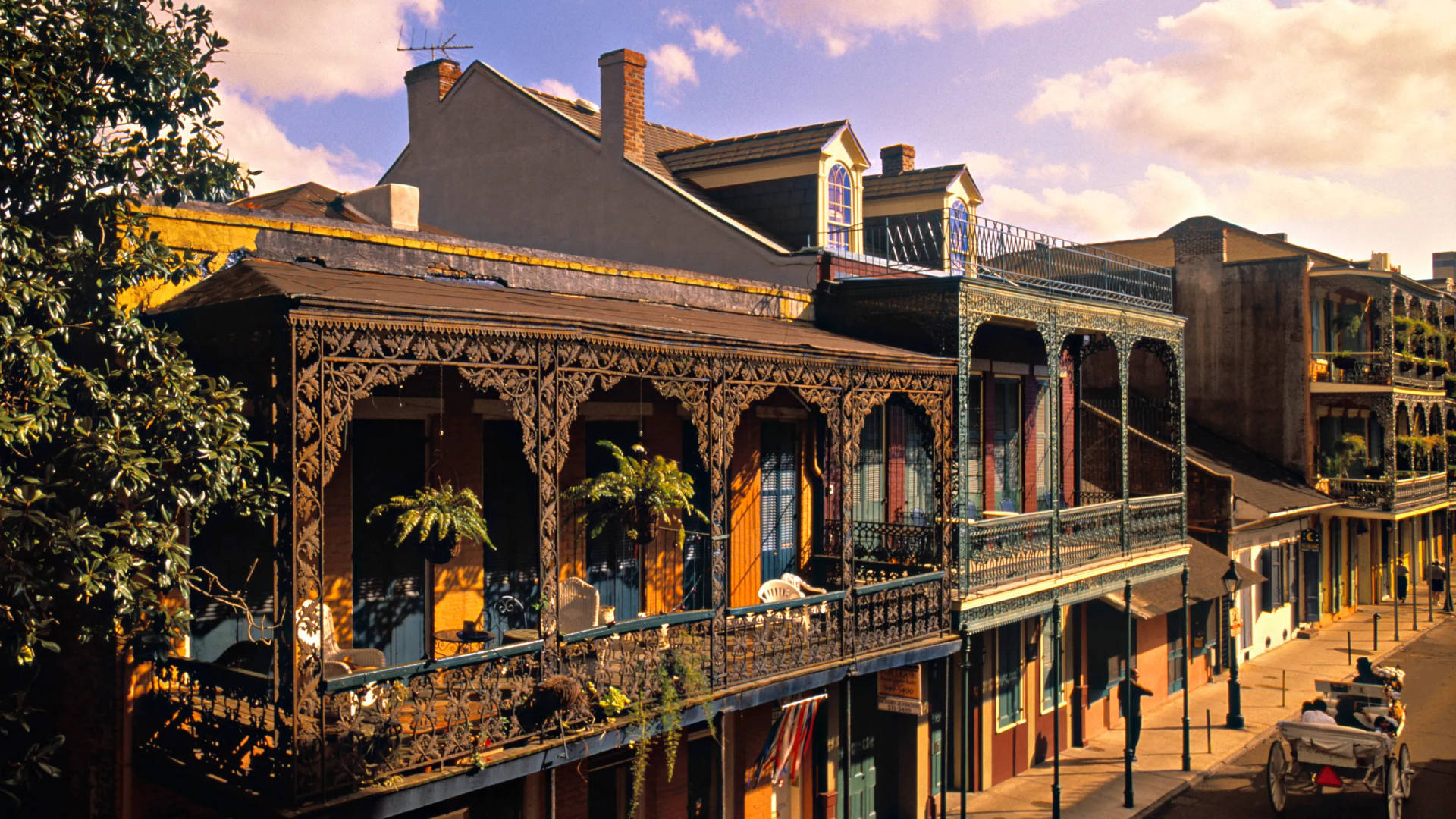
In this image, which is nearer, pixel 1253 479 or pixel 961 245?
pixel 961 245

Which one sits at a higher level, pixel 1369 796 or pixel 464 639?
pixel 464 639

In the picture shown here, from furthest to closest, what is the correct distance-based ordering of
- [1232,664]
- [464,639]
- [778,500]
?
[1232,664] < [778,500] < [464,639]

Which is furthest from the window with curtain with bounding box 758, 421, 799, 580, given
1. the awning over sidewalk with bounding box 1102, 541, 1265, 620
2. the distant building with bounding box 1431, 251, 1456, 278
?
the distant building with bounding box 1431, 251, 1456, 278

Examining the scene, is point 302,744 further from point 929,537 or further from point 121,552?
point 929,537

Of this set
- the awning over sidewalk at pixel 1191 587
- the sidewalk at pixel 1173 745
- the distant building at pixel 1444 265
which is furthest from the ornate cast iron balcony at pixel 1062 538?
the distant building at pixel 1444 265

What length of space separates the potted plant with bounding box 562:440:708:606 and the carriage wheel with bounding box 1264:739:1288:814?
10329mm

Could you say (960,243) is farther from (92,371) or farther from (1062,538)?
(92,371)

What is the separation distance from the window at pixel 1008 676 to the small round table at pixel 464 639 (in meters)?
10.4

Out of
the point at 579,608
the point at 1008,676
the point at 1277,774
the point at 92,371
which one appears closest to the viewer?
the point at 92,371

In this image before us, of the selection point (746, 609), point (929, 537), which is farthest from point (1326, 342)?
point (746, 609)

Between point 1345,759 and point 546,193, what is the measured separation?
15415mm

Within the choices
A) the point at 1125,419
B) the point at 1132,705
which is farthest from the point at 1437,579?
the point at 1125,419

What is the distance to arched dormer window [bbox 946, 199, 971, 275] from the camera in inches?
652

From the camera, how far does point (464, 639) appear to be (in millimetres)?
11211
